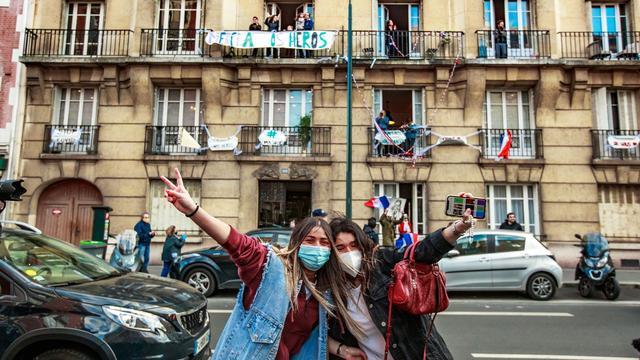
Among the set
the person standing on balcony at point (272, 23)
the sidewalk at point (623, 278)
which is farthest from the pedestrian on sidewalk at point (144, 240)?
the sidewalk at point (623, 278)

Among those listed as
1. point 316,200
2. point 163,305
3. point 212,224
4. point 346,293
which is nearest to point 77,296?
point 163,305

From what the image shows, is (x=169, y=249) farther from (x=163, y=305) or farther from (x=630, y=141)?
(x=630, y=141)

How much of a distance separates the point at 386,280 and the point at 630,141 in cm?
1592

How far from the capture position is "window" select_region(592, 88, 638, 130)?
588 inches

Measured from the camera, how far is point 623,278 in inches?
464

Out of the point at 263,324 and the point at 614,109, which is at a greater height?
the point at 614,109

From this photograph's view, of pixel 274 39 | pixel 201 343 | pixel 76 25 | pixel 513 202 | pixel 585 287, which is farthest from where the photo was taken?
pixel 76 25

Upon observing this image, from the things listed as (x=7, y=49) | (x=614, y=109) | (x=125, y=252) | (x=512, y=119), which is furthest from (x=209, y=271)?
(x=614, y=109)

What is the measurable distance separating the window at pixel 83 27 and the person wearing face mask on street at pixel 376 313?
55.3ft

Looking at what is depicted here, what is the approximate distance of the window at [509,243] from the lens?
9.64 metres

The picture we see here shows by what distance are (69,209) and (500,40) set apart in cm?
1708

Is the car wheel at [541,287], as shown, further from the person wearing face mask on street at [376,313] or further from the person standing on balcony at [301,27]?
the person standing on balcony at [301,27]

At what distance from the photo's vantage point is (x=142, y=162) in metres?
14.7

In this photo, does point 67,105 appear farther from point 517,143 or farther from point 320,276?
point 517,143
